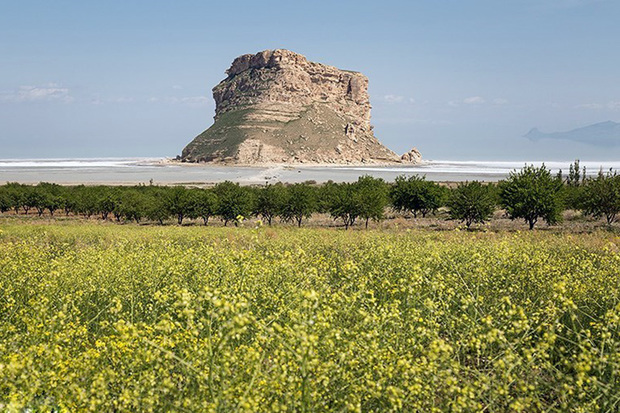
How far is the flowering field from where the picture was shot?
191 inches

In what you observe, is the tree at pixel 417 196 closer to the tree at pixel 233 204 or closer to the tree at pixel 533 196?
the tree at pixel 533 196

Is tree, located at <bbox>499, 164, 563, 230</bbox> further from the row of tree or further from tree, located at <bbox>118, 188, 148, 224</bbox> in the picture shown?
tree, located at <bbox>118, 188, 148, 224</bbox>

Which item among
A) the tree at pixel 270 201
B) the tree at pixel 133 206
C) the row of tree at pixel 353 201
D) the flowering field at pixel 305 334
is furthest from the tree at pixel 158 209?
the flowering field at pixel 305 334

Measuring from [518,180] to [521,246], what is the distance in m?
38.7

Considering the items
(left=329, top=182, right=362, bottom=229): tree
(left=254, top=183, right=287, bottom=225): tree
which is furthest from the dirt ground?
(left=254, top=183, right=287, bottom=225): tree

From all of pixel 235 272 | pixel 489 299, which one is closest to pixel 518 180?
pixel 489 299

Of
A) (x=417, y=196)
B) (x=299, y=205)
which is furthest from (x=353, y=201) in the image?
(x=417, y=196)

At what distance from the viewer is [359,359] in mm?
5832

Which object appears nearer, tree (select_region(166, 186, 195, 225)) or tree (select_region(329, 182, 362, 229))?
tree (select_region(329, 182, 362, 229))

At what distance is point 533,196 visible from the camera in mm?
47812

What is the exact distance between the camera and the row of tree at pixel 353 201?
5019 centimetres

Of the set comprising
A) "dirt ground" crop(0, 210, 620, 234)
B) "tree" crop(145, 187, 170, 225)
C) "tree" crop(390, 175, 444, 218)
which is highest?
"tree" crop(390, 175, 444, 218)

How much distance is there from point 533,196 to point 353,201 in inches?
844

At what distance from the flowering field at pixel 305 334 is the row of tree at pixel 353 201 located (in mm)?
34360
